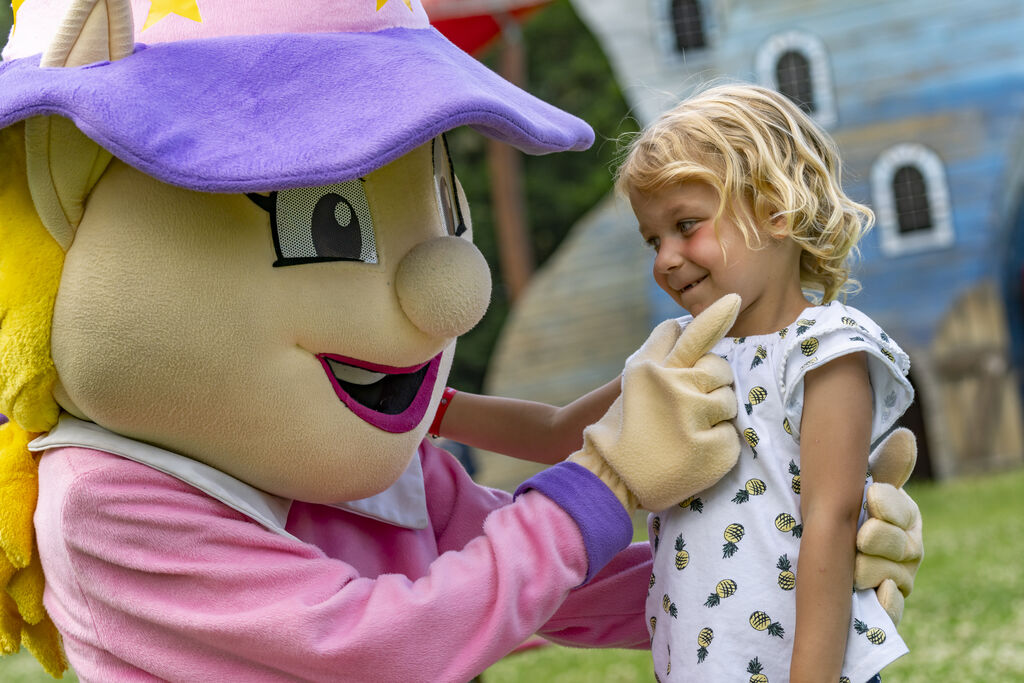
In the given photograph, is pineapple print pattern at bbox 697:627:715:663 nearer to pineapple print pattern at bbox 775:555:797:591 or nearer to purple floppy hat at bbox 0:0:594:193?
pineapple print pattern at bbox 775:555:797:591

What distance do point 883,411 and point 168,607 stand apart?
1067 mm

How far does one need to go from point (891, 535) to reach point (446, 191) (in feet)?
2.82

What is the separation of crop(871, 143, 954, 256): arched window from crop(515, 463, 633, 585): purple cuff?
29.3 feet

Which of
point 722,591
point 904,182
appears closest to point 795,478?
point 722,591

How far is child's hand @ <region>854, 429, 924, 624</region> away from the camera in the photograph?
172 cm

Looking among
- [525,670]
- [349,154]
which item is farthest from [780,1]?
[349,154]

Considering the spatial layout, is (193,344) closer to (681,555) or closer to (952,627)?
(681,555)

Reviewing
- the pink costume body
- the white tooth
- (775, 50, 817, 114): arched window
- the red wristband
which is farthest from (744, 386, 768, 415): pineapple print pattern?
(775, 50, 817, 114): arched window

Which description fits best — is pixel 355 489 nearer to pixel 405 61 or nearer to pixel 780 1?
pixel 405 61

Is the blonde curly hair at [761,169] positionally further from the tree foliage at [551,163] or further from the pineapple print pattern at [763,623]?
the tree foliage at [551,163]

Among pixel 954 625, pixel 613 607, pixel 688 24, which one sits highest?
pixel 613 607

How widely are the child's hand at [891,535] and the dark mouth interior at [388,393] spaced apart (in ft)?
2.29

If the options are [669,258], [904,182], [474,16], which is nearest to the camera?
[669,258]

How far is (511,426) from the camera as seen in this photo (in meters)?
2.27
